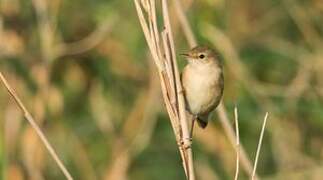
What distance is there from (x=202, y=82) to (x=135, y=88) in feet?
5.65

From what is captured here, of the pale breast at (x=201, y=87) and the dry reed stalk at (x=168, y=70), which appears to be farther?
the pale breast at (x=201, y=87)

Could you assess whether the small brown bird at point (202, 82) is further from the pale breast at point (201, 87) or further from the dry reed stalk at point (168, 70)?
the dry reed stalk at point (168, 70)

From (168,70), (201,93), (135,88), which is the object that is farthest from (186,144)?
(135,88)

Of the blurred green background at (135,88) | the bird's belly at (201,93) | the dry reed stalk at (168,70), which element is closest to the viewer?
the dry reed stalk at (168,70)

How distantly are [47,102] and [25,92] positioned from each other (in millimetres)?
146

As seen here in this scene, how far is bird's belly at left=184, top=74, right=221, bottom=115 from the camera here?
11.7 feet

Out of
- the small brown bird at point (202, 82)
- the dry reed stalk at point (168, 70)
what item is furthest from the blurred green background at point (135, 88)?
the dry reed stalk at point (168, 70)

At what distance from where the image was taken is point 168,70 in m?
2.69

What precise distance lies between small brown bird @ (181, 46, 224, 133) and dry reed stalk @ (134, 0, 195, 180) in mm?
821

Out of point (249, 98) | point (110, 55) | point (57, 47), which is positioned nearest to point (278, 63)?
point (249, 98)

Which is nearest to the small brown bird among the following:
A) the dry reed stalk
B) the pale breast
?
the pale breast

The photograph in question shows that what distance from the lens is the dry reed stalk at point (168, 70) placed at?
2.68m

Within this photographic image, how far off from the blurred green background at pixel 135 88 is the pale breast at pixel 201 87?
2.47 ft

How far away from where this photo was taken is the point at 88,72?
5371 millimetres
